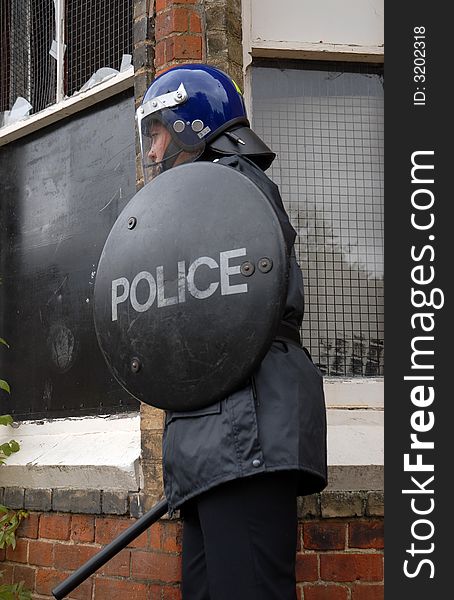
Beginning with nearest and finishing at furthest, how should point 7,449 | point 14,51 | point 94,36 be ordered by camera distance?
point 7,449 → point 94,36 → point 14,51

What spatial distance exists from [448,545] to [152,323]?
94cm

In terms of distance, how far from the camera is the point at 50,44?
14.1ft

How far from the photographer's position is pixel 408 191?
9.18 ft

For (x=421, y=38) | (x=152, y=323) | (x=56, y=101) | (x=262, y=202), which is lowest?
(x=152, y=323)

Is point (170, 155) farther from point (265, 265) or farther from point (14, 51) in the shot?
point (14, 51)

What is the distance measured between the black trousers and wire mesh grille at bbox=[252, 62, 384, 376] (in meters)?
1.41

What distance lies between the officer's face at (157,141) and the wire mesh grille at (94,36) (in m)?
1.50

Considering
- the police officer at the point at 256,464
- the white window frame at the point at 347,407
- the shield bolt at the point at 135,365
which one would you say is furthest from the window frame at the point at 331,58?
the shield bolt at the point at 135,365

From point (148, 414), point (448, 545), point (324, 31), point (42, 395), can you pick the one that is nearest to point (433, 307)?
point (448, 545)

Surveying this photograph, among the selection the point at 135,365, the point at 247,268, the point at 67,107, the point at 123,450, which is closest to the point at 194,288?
the point at 247,268

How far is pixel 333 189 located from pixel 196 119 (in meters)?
1.24

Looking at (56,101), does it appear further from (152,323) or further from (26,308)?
(152,323)

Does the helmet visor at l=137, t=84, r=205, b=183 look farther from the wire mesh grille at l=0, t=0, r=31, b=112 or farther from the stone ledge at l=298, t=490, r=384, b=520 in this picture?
the wire mesh grille at l=0, t=0, r=31, b=112

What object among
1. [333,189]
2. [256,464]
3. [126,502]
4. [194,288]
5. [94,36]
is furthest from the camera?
[94,36]
